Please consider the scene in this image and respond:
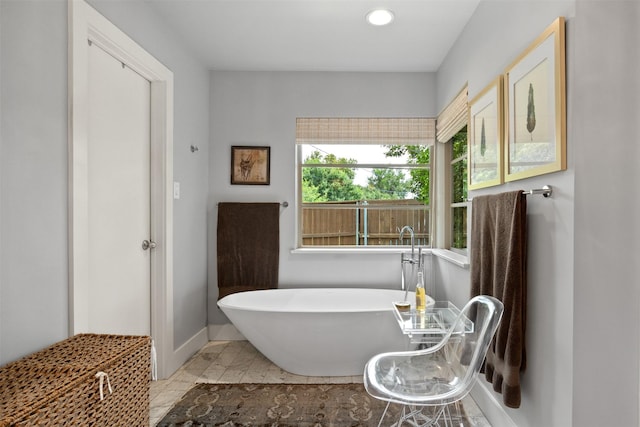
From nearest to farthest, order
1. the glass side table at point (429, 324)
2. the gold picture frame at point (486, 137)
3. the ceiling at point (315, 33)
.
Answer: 1. the glass side table at point (429, 324)
2. the gold picture frame at point (486, 137)
3. the ceiling at point (315, 33)

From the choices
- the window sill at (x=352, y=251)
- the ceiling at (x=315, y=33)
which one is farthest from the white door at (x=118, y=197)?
the window sill at (x=352, y=251)

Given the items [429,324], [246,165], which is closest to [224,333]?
[246,165]

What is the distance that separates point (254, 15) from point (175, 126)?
94 centimetres

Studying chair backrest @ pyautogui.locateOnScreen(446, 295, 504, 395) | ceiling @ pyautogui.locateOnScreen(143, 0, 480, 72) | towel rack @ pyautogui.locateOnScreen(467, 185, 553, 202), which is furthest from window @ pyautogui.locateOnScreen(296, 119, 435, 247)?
towel rack @ pyautogui.locateOnScreen(467, 185, 553, 202)

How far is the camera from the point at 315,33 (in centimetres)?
270

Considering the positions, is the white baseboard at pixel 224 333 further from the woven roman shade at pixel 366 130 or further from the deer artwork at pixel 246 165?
the woven roman shade at pixel 366 130

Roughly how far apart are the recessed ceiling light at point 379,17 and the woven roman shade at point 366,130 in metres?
1.02

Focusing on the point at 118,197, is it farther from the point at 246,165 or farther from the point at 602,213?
the point at 602,213

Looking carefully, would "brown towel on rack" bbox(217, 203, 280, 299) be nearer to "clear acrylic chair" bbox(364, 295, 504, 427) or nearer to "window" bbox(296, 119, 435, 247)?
"window" bbox(296, 119, 435, 247)

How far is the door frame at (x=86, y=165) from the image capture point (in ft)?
5.38

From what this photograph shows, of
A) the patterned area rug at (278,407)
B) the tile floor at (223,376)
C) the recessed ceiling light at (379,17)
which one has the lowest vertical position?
the tile floor at (223,376)

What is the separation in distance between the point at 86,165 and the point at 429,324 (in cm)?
180

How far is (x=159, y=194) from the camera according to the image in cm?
258

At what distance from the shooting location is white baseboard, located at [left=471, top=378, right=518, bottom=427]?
1905 mm
